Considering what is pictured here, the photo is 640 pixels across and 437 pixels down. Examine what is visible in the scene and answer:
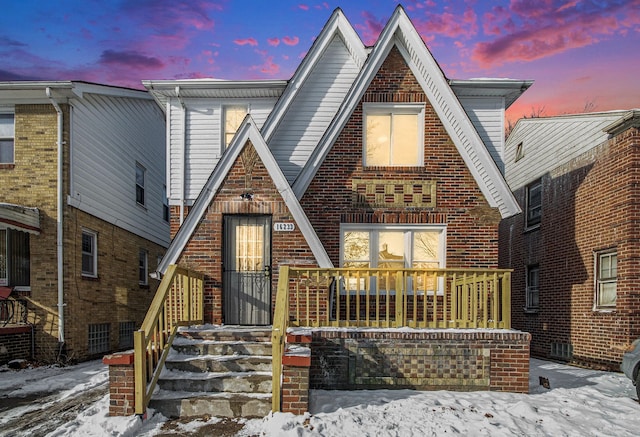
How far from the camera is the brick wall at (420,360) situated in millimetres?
7074

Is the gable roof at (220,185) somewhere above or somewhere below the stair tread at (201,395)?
above

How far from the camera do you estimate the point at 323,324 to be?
294 inches

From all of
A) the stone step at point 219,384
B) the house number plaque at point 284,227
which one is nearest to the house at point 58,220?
the stone step at point 219,384

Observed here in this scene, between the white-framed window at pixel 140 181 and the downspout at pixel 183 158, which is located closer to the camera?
the downspout at pixel 183 158

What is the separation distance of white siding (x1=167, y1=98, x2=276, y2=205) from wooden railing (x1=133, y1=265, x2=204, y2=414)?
339 cm

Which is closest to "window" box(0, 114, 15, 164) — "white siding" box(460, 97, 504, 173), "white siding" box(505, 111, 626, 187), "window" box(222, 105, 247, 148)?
"window" box(222, 105, 247, 148)

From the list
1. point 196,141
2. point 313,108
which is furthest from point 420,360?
point 196,141

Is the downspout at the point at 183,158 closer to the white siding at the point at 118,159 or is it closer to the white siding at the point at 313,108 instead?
the white siding at the point at 313,108

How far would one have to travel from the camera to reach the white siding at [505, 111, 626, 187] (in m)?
11.0

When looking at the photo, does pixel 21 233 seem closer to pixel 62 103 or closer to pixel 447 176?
pixel 62 103

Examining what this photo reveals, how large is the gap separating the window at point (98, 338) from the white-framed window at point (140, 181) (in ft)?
14.9

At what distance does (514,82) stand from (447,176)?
3.02 m

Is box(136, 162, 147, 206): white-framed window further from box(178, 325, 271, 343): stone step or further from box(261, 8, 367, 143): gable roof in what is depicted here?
box(178, 325, 271, 343): stone step

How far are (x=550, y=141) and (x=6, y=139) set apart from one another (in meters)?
15.6
